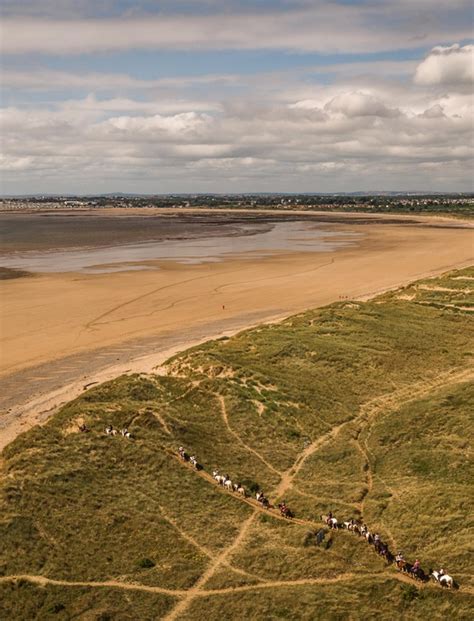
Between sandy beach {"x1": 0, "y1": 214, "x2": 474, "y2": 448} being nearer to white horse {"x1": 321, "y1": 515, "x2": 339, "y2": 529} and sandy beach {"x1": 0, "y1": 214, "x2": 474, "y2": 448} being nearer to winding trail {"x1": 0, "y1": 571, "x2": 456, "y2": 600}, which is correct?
winding trail {"x1": 0, "y1": 571, "x2": 456, "y2": 600}

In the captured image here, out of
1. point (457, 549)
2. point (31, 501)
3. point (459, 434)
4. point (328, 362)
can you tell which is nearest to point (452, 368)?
point (328, 362)

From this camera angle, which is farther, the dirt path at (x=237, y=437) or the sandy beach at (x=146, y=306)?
the sandy beach at (x=146, y=306)

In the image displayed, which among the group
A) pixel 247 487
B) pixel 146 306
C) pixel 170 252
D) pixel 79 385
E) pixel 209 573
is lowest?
pixel 209 573

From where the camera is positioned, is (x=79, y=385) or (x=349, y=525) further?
(x=79, y=385)

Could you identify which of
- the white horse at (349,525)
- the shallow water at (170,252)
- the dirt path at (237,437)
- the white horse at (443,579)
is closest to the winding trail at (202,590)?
the white horse at (443,579)

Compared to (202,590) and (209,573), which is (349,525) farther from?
(202,590)

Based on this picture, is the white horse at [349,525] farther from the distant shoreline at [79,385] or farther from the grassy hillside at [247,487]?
the distant shoreline at [79,385]

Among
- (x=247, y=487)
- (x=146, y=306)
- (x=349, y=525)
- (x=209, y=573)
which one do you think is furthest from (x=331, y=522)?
(x=146, y=306)
